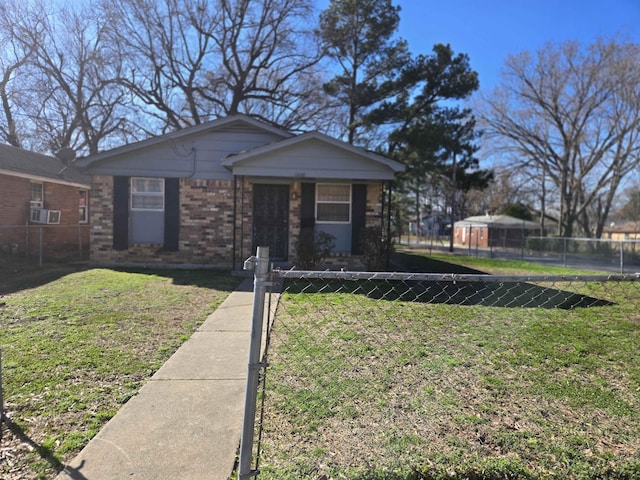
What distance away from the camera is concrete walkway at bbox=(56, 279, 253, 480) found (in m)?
2.59

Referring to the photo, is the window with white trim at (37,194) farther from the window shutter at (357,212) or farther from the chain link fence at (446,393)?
the chain link fence at (446,393)

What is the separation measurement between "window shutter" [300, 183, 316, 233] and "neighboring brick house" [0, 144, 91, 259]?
747 cm

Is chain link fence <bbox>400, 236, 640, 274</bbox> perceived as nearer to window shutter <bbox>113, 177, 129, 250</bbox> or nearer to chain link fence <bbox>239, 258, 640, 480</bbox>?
chain link fence <bbox>239, 258, 640, 480</bbox>

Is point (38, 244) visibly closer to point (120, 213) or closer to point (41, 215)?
point (41, 215)

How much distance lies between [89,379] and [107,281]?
236 inches

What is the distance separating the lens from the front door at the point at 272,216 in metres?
12.3

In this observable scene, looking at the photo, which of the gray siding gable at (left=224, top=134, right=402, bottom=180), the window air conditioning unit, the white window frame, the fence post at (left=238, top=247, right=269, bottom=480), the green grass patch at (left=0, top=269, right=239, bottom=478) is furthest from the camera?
the white window frame

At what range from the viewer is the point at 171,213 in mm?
12219

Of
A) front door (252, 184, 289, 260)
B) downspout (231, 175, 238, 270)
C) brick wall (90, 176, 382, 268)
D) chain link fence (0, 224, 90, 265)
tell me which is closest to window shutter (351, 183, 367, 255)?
front door (252, 184, 289, 260)

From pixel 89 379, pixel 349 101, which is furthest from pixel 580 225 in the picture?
pixel 89 379

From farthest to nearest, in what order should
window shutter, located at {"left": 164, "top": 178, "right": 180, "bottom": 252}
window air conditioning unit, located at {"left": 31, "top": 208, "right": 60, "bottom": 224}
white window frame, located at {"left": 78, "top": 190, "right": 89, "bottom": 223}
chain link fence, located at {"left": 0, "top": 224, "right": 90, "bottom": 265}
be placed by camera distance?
white window frame, located at {"left": 78, "top": 190, "right": 89, "bottom": 223}
window air conditioning unit, located at {"left": 31, "top": 208, "right": 60, "bottom": 224}
chain link fence, located at {"left": 0, "top": 224, "right": 90, "bottom": 265}
window shutter, located at {"left": 164, "top": 178, "right": 180, "bottom": 252}

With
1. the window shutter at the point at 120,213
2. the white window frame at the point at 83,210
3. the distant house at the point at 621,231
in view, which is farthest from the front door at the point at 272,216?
the distant house at the point at 621,231

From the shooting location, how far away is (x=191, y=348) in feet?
16.1

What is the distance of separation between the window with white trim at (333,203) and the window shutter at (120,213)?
5430 millimetres
